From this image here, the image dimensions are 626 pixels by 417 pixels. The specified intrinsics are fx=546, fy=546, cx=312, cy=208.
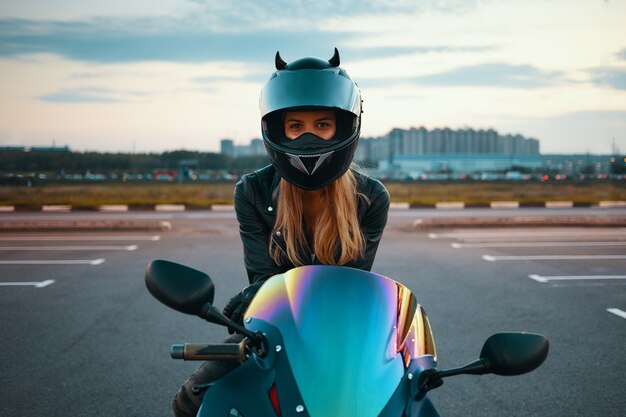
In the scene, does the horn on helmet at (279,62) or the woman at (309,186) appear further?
the horn on helmet at (279,62)

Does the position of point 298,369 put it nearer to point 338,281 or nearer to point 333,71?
point 338,281

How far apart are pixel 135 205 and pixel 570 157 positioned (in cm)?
12146

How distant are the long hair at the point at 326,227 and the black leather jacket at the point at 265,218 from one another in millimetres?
42

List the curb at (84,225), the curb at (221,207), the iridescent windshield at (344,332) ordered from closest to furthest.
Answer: the iridescent windshield at (344,332), the curb at (84,225), the curb at (221,207)

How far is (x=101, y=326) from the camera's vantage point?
213 inches

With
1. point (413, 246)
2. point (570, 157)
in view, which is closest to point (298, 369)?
point (413, 246)

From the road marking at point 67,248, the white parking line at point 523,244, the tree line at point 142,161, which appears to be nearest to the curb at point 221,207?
the road marking at point 67,248

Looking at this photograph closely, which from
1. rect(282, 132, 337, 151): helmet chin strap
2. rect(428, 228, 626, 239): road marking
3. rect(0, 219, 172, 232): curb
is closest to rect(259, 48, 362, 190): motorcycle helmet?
rect(282, 132, 337, 151): helmet chin strap

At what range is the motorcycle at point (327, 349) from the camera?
4.26 feet

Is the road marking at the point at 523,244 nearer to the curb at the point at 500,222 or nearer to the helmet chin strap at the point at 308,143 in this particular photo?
the curb at the point at 500,222

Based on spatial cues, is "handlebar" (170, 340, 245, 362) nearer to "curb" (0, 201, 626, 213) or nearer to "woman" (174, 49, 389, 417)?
"woman" (174, 49, 389, 417)

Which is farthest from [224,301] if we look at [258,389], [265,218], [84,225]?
[84,225]

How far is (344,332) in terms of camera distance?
4.50 ft

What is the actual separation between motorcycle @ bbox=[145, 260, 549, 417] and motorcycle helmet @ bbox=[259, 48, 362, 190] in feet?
2.25
